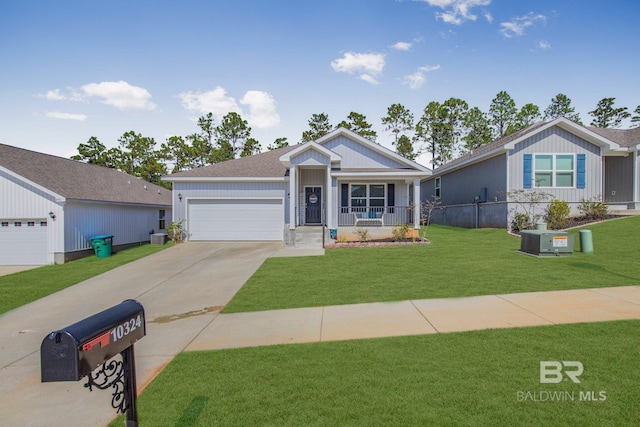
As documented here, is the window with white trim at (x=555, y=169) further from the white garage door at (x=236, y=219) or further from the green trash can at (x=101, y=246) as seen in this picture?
the green trash can at (x=101, y=246)

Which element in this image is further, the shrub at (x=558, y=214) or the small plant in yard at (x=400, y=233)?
the shrub at (x=558, y=214)

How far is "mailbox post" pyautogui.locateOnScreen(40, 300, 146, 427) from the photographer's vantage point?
169cm

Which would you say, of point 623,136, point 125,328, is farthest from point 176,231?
point 623,136

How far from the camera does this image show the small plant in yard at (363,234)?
49.7 feet

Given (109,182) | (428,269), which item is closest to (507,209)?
(428,269)

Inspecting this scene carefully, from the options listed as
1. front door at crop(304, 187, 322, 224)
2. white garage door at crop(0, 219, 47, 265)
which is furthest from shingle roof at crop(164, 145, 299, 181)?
white garage door at crop(0, 219, 47, 265)

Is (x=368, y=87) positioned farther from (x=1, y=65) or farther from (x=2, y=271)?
(x=2, y=271)

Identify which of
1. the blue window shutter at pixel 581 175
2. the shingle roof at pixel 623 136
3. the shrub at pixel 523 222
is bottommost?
the shrub at pixel 523 222

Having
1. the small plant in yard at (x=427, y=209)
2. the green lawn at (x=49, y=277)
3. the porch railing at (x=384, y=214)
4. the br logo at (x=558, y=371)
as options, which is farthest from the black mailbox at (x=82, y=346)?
the porch railing at (x=384, y=214)

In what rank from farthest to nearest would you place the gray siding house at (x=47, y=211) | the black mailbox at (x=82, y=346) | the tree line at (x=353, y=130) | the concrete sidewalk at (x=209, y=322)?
the tree line at (x=353, y=130), the gray siding house at (x=47, y=211), the concrete sidewalk at (x=209, y=322), the black mailbox at (x=82, y=346)

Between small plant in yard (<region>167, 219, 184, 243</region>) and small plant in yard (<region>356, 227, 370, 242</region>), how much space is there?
9527 millimetres

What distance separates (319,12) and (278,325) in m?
13.0

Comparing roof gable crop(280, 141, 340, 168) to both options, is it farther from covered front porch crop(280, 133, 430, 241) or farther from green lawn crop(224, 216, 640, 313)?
green lawn crop(224, 216, 640, 313)

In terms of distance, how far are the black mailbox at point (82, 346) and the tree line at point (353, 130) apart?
36.6 meters
